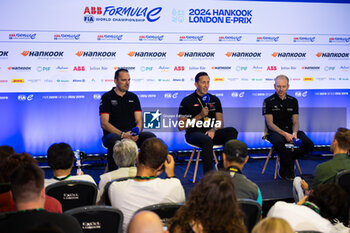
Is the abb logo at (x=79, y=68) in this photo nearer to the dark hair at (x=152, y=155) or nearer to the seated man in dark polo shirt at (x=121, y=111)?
the seated man in dark polo shirt at (x=121, y=111)

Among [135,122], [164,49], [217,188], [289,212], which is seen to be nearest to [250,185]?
[289,212]

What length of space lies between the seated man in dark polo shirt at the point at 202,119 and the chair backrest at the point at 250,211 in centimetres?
252

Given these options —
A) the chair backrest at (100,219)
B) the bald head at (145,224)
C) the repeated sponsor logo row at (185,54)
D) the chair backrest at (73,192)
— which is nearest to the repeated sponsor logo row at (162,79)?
the repeated sponsor logo row at (185,54)

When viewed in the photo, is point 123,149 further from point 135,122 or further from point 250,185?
point 135,122

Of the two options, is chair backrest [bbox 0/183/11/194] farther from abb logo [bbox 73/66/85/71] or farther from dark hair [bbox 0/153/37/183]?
abb logo [bbox 73/66/85/71]

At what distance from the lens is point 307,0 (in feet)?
23.4

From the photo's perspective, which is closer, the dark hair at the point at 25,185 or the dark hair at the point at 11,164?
the dark hair at the point at 25,185

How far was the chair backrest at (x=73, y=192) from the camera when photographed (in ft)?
9.81

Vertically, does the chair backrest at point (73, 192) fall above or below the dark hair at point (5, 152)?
below

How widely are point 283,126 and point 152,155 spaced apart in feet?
11.1

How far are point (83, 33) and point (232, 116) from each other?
2789 mm

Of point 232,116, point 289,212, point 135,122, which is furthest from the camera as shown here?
point 232,116

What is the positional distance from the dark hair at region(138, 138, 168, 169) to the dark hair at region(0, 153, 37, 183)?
74 cm

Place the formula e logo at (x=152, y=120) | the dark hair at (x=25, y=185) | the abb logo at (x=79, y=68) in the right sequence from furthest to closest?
1. the formula e logo at (x=152, y=120)
2. the abb logo at (x=79, y=68)
3. the dark hair at (x=25, y=185)
